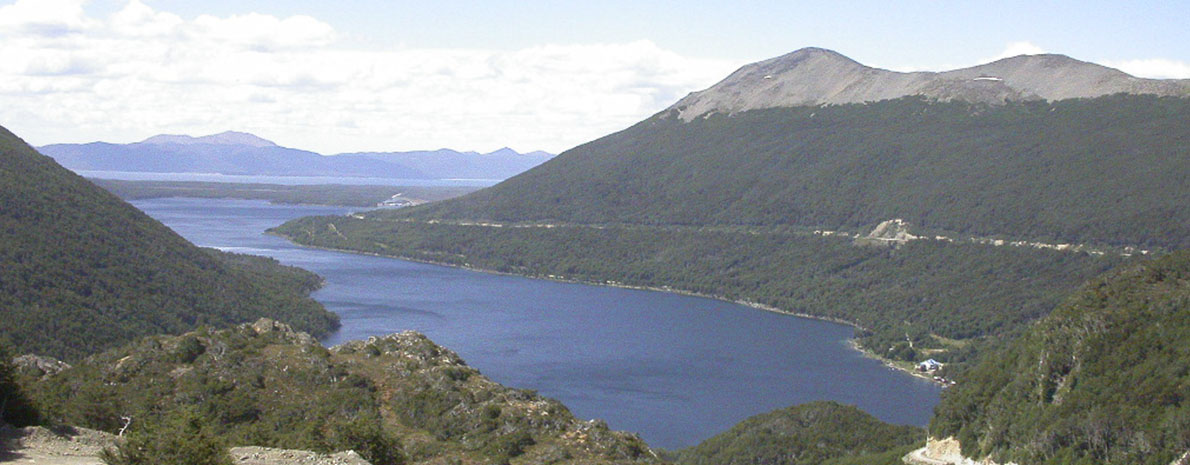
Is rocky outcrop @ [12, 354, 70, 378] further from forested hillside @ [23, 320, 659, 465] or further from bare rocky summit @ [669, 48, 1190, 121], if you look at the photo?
bare rocky summit @ [669, 48, 1190, 121]

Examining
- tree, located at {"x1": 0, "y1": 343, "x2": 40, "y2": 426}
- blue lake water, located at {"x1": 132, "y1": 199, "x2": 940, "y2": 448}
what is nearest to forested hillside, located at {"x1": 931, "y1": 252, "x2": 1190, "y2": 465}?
blue lake water, located at {"x1": 132, "y1": 199, "x2": 940, "y2": 448}

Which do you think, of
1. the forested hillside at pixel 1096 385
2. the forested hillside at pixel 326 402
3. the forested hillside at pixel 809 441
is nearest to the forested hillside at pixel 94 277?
the forested hillside at pixel 326 402

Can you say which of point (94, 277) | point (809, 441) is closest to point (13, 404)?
point (809, 441)

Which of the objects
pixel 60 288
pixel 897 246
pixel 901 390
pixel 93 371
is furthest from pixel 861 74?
pixel 93 371

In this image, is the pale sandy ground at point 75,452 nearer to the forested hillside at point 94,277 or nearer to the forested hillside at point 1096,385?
the forested hillside at point 1096,385

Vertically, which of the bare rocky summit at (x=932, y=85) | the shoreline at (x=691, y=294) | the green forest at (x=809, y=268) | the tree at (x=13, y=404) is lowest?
the shoreline at (x=691, y=294)

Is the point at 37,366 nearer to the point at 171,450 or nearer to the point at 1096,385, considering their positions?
the point at 171,450
